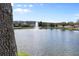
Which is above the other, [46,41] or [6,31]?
[6,31]

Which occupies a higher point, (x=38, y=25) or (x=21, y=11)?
(x=21, y=11)

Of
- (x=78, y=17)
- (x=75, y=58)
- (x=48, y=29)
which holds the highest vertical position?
(x=78, y=17)

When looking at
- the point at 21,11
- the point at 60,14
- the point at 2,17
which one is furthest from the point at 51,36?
the point at 2,17

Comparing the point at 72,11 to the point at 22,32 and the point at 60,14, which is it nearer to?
the point at 60,14
